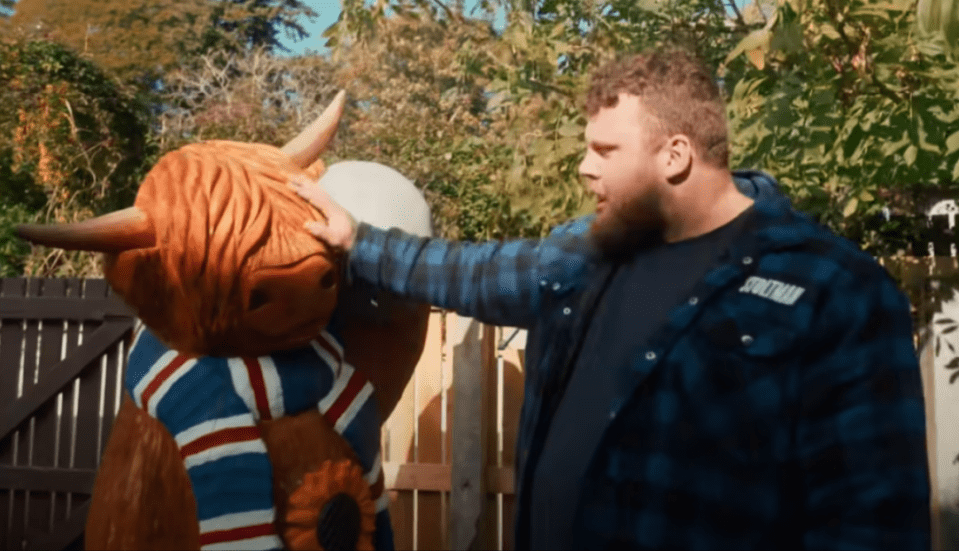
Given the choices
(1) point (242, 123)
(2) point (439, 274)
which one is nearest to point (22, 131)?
(1) point (242, 123)

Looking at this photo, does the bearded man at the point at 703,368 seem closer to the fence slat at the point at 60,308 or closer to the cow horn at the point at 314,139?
the cow horn at the point at 314,139

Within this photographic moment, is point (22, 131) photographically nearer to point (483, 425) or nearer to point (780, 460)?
point (483, 425)

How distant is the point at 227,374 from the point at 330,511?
1.25 feet

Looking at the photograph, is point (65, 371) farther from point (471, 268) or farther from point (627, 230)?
point (627, 230)

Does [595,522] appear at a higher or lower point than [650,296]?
lower

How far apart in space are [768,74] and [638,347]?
2364 mm

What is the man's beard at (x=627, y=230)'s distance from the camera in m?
1.86

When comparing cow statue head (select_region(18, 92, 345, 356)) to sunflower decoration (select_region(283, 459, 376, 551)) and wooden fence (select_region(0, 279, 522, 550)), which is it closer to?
sunflower decoration (select_region(283, 459, 376, 551))

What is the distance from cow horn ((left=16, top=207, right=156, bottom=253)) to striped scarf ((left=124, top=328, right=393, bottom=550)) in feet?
0.93

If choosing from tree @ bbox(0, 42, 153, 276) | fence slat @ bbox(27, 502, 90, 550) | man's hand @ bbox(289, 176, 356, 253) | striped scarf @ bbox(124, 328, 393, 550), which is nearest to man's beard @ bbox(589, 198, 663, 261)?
man's hand @ bbox(289, 176, 356, 253)

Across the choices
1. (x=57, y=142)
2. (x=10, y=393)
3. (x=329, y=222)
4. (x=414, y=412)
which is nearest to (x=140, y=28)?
(x=57, y=142)

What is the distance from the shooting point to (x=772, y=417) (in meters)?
1.62

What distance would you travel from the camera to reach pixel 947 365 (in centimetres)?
441

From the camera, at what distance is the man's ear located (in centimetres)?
184
